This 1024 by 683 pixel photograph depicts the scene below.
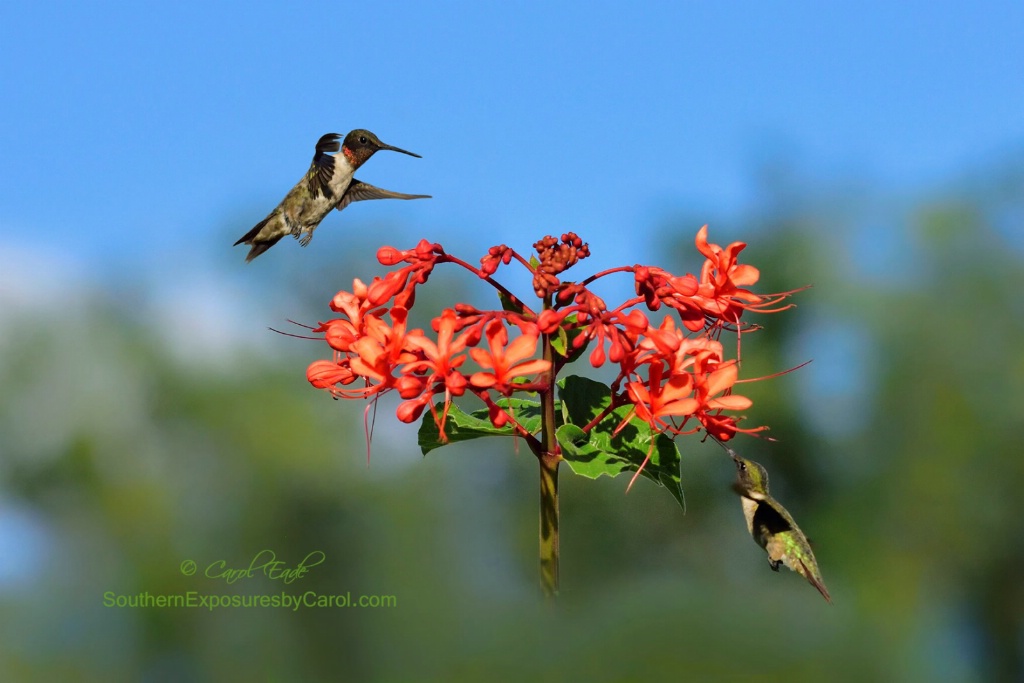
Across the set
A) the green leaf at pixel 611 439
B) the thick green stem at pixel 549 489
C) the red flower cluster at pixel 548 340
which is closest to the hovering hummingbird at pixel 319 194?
the red flower cluster at pixel 548 340

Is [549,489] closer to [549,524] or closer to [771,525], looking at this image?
[549,524]

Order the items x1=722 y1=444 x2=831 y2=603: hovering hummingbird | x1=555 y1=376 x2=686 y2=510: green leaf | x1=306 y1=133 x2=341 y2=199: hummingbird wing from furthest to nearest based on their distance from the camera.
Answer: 1. x1=306 y1=133 x2=341 y2=199: hummingbird wing
2. x1=722 y1=444 x2=831 y2=603: hovering hummingbird
3. x1=555 y1=376 x2=686 y2=510: green leaf

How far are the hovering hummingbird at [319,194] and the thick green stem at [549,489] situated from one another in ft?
4.79

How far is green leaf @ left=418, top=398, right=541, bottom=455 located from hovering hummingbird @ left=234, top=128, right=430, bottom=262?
48.0 inches

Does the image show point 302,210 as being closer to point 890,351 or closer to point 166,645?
point 166,645

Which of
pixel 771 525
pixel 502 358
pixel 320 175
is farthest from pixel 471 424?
pixel 320 175

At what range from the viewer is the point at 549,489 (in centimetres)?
152

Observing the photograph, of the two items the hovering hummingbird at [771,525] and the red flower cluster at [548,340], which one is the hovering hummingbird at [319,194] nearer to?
the red flower cluster at [548,340]

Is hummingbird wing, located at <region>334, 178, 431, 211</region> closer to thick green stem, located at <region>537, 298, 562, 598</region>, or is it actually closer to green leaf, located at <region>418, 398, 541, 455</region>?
green leaf, located at <region>418, 398, 541, 455</region>

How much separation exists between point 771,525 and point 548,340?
0.84 meters

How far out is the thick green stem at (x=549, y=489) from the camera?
1.51 metres

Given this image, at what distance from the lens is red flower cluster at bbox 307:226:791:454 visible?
1.56 metres

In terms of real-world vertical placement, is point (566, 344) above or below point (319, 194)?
below

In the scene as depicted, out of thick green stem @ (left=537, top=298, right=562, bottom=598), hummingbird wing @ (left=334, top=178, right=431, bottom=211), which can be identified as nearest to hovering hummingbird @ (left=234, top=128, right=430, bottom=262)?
hummingbird wing @ (left=334, top=178, right=431, bottom=211)
